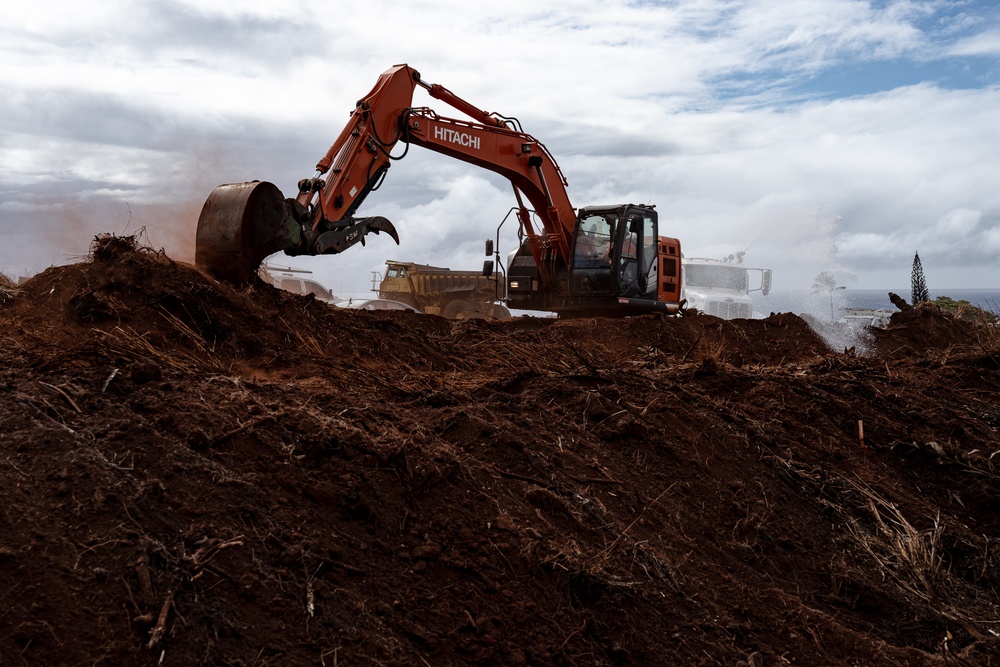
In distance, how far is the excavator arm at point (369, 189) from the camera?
7973 mm

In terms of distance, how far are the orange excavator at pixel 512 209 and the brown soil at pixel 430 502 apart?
867mm

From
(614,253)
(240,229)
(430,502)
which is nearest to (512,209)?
(614,253)

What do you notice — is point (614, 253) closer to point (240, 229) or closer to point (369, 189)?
point (369, 189)

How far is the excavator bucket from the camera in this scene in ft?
25.9

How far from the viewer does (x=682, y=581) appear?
4.39 m

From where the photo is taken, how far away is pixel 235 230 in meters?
7.87

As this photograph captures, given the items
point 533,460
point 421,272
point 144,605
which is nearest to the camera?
point 144,605

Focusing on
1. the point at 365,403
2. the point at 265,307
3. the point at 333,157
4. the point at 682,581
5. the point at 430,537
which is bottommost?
the point at 682,581

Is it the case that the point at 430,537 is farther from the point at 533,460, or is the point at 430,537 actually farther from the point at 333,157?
the point at 333,157

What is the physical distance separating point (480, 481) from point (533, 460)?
0.50 m

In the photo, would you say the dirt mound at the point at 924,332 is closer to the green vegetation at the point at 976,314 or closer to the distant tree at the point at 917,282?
the green vegetation at the point at 976,314

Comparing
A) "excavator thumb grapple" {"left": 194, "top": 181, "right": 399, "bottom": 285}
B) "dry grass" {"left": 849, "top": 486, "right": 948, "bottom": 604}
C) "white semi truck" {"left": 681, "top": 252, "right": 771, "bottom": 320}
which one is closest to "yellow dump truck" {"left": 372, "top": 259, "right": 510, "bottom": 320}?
"white semi truck" {"left": 681, "top": 252, "right": 771, "bottom": 320}

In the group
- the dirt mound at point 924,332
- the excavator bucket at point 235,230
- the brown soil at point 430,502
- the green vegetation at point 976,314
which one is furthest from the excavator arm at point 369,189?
the green vegetation at point 976,314

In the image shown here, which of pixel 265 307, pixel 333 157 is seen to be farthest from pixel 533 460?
pixel 333 157
